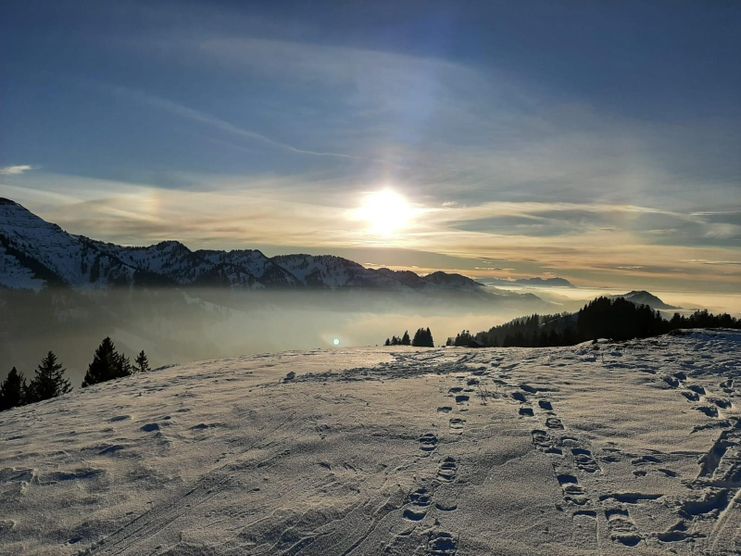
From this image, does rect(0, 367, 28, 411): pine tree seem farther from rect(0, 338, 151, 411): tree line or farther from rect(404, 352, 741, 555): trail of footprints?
rect(404, 352, 741, 555): trail of footprints

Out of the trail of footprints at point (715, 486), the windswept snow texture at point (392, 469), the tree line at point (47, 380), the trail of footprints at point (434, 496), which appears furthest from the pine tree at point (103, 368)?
the trail of footprints at point (715, 486)

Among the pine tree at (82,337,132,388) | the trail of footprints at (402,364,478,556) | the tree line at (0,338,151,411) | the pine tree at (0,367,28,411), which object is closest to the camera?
the trail of footprints at (402,364,478,556)

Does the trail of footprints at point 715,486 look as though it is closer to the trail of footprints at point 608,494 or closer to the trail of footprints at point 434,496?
the trail of footprints at point 608,494

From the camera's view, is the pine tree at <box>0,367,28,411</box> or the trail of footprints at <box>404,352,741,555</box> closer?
the trail of footprints at <box>404,352,741,555</box>

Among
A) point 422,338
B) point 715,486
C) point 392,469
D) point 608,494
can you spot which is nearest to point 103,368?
point 422,338

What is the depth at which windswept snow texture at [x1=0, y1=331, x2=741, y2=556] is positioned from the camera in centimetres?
571

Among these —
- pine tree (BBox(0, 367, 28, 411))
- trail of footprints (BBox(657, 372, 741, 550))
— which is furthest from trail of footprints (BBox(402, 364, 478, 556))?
pine tree (BBox(0, 367, 28, 411))

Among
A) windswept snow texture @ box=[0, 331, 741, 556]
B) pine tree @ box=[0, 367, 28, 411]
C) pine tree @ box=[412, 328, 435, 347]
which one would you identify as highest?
windswept snow texture @ box=[0, 331, 741, 556]

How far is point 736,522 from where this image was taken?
18.5ft

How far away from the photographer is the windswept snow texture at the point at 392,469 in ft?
18.7

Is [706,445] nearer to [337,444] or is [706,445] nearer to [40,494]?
[337,444]

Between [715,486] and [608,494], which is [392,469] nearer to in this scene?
[608,494]

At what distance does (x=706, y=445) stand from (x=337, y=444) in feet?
23.1

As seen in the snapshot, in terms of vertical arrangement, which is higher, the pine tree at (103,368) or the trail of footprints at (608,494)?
the trail of footprints at (608,494)
